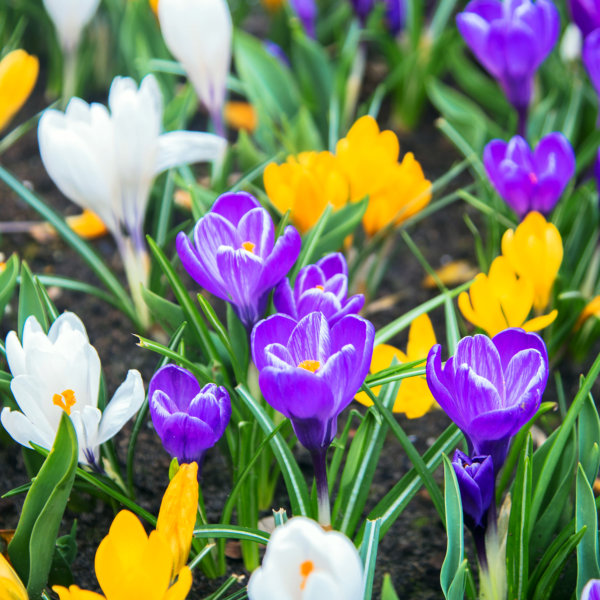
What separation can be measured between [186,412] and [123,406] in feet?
0.27

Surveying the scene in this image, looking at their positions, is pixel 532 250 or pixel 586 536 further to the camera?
pixel 532 250

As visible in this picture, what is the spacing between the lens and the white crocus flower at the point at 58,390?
1.02 m

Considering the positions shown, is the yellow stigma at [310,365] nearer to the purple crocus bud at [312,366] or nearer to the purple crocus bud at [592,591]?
the purple crocus bud at [312,366]

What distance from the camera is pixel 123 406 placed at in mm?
1062

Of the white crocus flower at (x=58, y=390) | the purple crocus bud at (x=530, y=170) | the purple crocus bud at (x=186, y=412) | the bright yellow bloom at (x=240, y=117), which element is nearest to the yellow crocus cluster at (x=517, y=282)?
the purple crocus bud at (x=530, y=170)

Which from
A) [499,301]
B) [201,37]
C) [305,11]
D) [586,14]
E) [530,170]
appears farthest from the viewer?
[305,11]

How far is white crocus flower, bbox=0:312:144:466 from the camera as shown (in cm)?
102

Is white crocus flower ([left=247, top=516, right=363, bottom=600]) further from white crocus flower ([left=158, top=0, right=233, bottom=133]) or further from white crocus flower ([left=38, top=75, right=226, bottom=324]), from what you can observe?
white crocus flower ([left=158, top=0, right=233, bottom=133])

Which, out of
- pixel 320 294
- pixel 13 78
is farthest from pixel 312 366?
pixel 13 78

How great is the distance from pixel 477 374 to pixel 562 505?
28 centimetres

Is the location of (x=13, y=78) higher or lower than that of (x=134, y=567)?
higher

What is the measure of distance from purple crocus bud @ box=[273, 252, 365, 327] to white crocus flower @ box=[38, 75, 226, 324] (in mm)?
399

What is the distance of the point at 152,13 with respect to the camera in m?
2.21

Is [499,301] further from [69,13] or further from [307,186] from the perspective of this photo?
[69,13]
